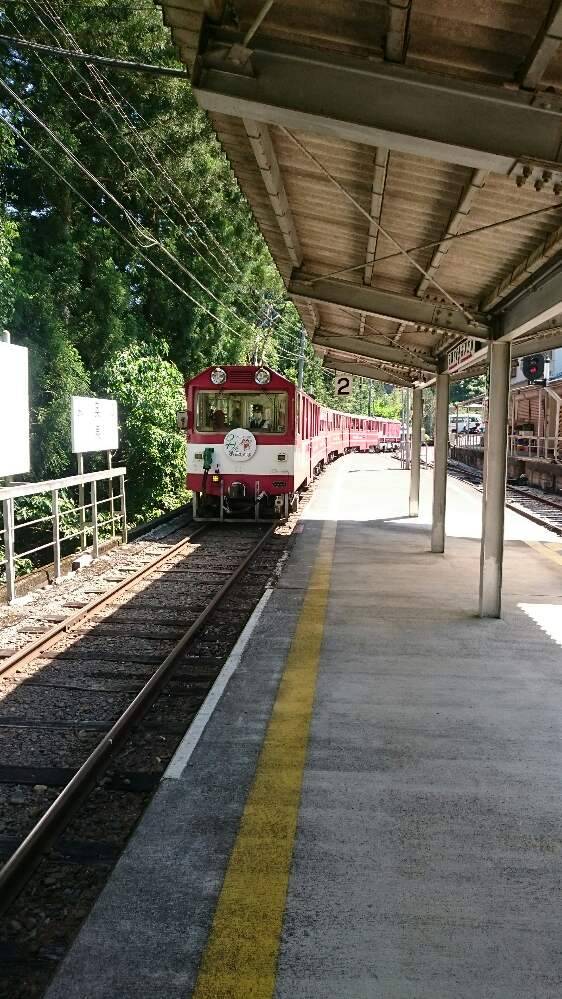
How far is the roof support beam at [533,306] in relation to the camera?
585cm

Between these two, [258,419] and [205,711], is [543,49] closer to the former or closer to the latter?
[205,711]

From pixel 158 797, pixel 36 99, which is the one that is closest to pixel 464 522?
pixel 158 797

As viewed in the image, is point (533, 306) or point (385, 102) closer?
point (385, 102)

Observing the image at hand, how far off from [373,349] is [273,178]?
7.14 meters

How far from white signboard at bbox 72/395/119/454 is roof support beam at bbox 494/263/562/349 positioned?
5440 millimetres

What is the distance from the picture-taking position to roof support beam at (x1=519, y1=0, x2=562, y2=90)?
314 centimetres

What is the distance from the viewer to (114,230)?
2531 centimetres

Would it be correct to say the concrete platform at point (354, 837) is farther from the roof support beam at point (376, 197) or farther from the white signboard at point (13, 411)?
the white signboard at point (13, 411)

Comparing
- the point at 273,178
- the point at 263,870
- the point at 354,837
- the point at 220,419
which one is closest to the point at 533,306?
the point at 273,178

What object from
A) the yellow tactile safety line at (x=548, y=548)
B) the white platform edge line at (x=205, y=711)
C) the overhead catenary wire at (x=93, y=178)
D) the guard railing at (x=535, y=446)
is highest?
the overhead catenary wire at (x=93, y=178)

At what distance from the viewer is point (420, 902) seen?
323cm

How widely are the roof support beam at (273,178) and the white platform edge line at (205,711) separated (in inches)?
126

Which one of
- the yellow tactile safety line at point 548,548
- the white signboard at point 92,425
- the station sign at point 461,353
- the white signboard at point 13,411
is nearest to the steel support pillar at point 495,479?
the station sign at point 461,353

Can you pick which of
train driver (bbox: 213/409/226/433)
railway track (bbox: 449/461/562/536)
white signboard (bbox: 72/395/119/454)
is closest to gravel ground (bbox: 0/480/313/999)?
white signboard (bbox: 72/395/119/454)
